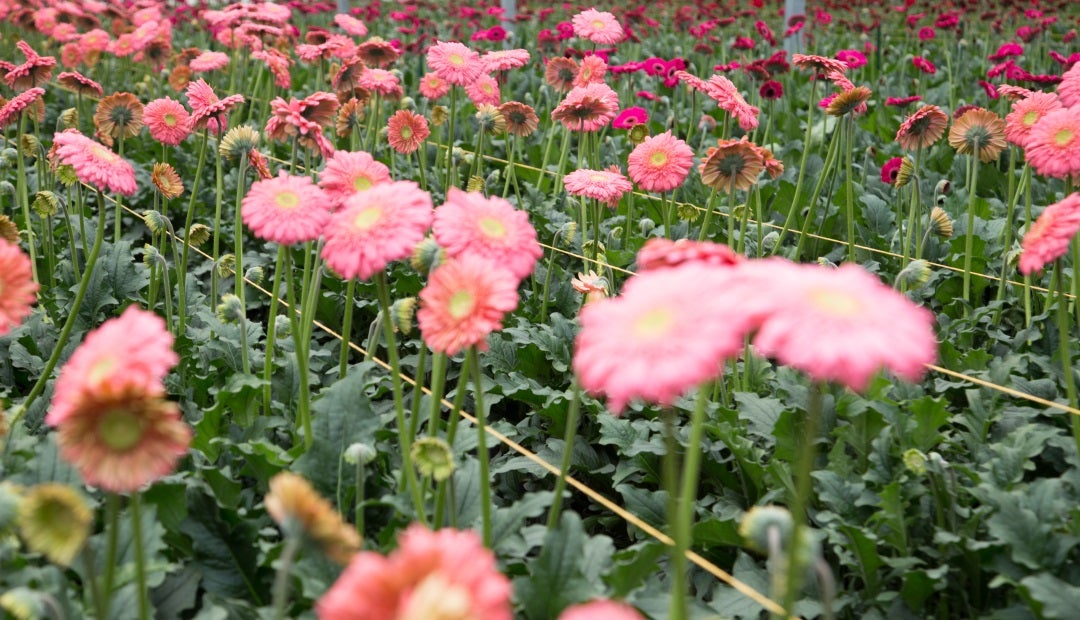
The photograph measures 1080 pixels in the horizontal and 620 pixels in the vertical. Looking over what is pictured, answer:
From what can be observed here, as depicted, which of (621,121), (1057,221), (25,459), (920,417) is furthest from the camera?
(621,121)

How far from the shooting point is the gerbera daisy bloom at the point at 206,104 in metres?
2.35

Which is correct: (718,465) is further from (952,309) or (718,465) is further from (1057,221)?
(952,309)

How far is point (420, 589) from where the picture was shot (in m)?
0.77

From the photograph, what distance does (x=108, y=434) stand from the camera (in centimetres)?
107

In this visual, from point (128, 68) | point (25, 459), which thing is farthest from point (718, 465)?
point (128, 68)

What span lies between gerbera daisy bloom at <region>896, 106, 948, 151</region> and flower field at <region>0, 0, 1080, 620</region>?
0.04 ft

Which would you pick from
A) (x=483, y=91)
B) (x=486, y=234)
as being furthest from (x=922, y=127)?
(x=486, y=234)

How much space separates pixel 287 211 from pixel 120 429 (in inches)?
22.5

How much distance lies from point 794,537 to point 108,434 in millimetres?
671

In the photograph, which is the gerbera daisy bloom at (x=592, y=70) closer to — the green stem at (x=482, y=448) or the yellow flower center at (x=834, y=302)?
the green stem at (x=482, y=448)

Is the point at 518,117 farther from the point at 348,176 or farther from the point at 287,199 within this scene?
the point at 287,199

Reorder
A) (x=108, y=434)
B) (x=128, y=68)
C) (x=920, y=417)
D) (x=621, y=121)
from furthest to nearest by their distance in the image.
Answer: (x=128, y=68) < (x=621, y=121) < (x=920, y=417) < (x=108, y=434)

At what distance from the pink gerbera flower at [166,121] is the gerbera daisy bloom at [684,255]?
65.7 inches

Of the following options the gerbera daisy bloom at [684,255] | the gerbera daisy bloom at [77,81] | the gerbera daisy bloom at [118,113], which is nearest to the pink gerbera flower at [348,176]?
the gerbera daisy bloom at [684,255]
